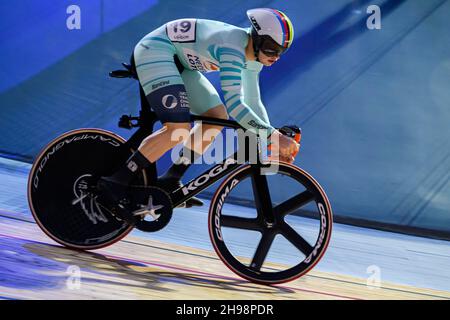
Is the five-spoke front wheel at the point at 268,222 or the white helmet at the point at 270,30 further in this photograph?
the five-spoke front wheel at the point at 268,222

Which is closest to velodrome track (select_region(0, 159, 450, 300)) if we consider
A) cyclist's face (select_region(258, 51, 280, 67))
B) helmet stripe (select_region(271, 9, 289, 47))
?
cyclist's face (select_region(258, 51, 280, 67))

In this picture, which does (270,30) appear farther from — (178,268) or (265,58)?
(178,268)

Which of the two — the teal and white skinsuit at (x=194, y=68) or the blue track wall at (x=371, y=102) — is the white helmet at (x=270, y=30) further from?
the blue track wall at (x=371, y=102)

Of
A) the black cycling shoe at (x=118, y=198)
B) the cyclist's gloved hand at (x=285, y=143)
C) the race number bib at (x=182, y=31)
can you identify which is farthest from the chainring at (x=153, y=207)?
the race number bib at (x=182, y=31)

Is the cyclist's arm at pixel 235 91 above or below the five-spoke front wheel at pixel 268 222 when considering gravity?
above

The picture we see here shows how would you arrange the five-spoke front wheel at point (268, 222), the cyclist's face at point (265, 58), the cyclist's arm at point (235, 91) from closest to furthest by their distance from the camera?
the cyclist's arm at point (235, 91)
the cyclist's face at point (265, 58)
the five-spoke front wheel at point (268, 222)

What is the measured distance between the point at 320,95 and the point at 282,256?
90.3 inches

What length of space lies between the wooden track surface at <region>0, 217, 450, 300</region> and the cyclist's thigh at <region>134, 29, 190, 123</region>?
0.80 metres

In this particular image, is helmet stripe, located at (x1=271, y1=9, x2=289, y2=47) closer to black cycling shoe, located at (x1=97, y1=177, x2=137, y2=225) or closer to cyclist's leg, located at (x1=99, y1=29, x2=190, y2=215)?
cyclist's leg, located at (x1=99, y1=29, x2=190, y2=215)

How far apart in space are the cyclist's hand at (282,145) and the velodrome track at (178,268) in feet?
2.24

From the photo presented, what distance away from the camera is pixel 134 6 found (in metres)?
6.90

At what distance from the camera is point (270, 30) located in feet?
11.6

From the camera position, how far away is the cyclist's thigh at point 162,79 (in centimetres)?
363
